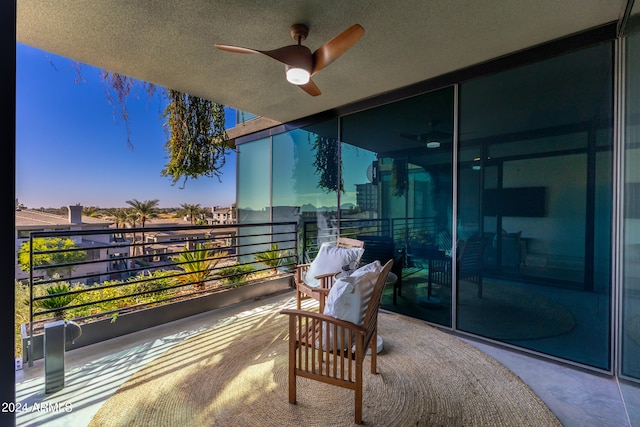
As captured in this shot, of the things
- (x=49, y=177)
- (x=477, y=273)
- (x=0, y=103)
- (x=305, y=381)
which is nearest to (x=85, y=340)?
(x=305, y=381)

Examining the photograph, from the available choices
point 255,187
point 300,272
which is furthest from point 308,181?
point 300,272

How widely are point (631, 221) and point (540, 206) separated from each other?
541mm

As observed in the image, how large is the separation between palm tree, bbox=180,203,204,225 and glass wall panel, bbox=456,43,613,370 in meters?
6.09

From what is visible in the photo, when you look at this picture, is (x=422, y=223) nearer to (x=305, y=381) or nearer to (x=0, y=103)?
(x=305, y=381)

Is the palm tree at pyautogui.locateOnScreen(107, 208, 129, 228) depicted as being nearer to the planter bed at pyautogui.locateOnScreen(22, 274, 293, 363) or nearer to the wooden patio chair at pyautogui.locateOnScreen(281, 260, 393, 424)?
the planter bed at pyautogui.locateOnScreen(22, 274, 293, 363)

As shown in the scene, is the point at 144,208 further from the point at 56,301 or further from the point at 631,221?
the point at 631,221

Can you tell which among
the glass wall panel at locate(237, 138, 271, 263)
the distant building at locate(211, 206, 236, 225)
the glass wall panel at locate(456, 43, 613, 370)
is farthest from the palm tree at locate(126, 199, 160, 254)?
the glass wall panel at locate(456, 43, 613, 370)

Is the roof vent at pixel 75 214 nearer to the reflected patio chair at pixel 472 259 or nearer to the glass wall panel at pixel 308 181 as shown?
the glass wall panel at pixel 308 181

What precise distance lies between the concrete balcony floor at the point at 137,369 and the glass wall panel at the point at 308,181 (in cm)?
217

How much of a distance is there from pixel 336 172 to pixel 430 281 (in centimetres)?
180

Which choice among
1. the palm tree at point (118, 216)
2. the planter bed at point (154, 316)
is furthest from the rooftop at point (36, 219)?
the palm tree at point (118, 216)

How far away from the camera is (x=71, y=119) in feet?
20.3

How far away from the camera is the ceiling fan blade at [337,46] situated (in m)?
1.74

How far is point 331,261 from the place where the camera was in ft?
9.23
